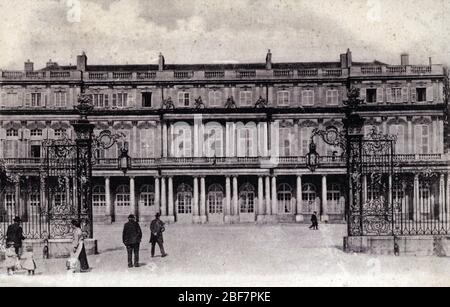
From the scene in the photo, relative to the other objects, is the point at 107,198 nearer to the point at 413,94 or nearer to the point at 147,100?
the point at 147,100

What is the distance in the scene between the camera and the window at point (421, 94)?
43.8m

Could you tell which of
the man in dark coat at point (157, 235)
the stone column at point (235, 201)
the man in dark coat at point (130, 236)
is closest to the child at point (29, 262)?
the man in dark coat at point (130, 236)

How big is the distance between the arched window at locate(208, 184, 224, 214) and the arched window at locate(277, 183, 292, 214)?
4115 millimetres

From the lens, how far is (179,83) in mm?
44156

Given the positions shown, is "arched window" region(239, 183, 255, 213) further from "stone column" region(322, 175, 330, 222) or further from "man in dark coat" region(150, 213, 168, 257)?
"man in dark coat" region(150, 213, 168, 257)

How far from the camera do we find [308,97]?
44.3 metres

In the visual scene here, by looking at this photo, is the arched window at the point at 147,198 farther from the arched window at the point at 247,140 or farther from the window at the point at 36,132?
the window at the point at 36,132

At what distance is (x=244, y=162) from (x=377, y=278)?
29.5 metres

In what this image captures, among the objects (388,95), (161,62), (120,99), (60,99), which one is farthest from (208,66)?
(388,95)

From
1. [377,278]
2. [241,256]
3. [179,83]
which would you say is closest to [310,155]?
[241,256]

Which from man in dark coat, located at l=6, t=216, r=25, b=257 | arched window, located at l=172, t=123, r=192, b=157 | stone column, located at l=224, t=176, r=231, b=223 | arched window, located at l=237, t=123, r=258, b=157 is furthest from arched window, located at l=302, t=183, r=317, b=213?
man in dark coat, located at l=6, t=216, r=25, b=257

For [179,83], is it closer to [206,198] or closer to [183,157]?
[183,157]

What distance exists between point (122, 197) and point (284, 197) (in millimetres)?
11540

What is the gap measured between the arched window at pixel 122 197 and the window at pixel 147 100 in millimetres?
6035
